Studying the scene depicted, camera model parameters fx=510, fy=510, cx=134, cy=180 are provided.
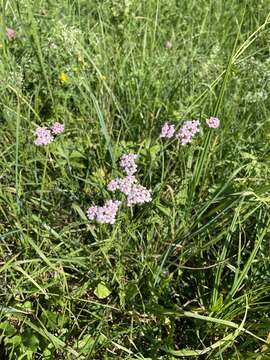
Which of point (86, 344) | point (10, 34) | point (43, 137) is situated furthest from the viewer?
point (10, 34)

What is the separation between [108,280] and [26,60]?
93 centimetres

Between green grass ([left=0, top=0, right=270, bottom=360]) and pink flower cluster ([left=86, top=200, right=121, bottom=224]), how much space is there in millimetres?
69

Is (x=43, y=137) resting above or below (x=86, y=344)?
above

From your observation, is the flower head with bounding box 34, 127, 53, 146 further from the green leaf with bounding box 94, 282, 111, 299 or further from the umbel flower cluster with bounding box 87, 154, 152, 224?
the green leaf with bounding box 94, 282, 111, 299

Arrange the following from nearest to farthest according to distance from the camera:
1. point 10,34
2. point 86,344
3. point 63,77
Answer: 1. point 86,344
2. point 63,77
3. point 10,34

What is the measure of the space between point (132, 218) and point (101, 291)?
243 millimetres

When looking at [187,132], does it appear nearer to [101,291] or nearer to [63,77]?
[101,291]

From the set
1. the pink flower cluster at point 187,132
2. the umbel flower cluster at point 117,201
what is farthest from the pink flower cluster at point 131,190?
the pink flower cluster at point 187,132

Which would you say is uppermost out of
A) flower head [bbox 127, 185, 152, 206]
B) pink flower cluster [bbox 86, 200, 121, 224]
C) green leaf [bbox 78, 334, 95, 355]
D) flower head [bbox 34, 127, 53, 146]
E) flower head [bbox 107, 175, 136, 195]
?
flower head [bbox 34, 127, 53, 146]

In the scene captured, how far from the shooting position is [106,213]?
1.36 meters

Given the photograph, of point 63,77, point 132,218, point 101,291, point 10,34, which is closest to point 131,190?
point 132,218

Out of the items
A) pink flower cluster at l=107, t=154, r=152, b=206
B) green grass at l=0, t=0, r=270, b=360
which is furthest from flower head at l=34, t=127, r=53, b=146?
pink flower cluster at l=107, t=154, r=152, b=206

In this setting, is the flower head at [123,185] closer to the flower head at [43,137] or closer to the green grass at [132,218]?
the green grass at [132,218]

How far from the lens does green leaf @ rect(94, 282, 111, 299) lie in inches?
55.7
